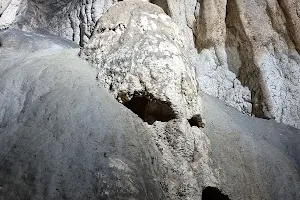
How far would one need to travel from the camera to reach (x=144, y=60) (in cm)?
314

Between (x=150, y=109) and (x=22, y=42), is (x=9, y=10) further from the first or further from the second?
(x=150, y=109)

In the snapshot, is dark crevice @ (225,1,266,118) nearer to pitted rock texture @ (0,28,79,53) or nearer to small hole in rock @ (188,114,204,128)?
small hole in rock @ (188,114,204,128)

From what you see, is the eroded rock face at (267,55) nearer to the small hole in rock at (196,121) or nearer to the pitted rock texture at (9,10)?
the small hole in rock at (196,121)

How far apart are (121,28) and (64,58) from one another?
67 centimetres

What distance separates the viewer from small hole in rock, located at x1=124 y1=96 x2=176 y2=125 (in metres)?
3.02

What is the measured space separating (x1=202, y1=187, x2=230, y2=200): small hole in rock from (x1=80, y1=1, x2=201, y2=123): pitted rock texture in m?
0.68

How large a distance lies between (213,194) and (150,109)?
3.04 ft

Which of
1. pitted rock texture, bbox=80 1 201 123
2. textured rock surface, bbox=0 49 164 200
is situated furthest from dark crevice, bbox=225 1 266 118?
textured rock surface, bbox=0 49 164 200

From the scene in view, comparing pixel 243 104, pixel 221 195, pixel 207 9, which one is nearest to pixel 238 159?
pixel 221 195

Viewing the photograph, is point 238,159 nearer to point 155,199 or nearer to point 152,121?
point 152,121

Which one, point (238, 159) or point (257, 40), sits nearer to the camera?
point (238, 159)

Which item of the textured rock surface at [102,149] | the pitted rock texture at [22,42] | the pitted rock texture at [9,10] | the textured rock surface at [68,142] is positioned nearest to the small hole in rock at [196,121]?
the textured rock surface at [102,149]

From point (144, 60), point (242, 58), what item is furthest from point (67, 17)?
point (144, 60)

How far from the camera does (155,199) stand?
7.93 ft
